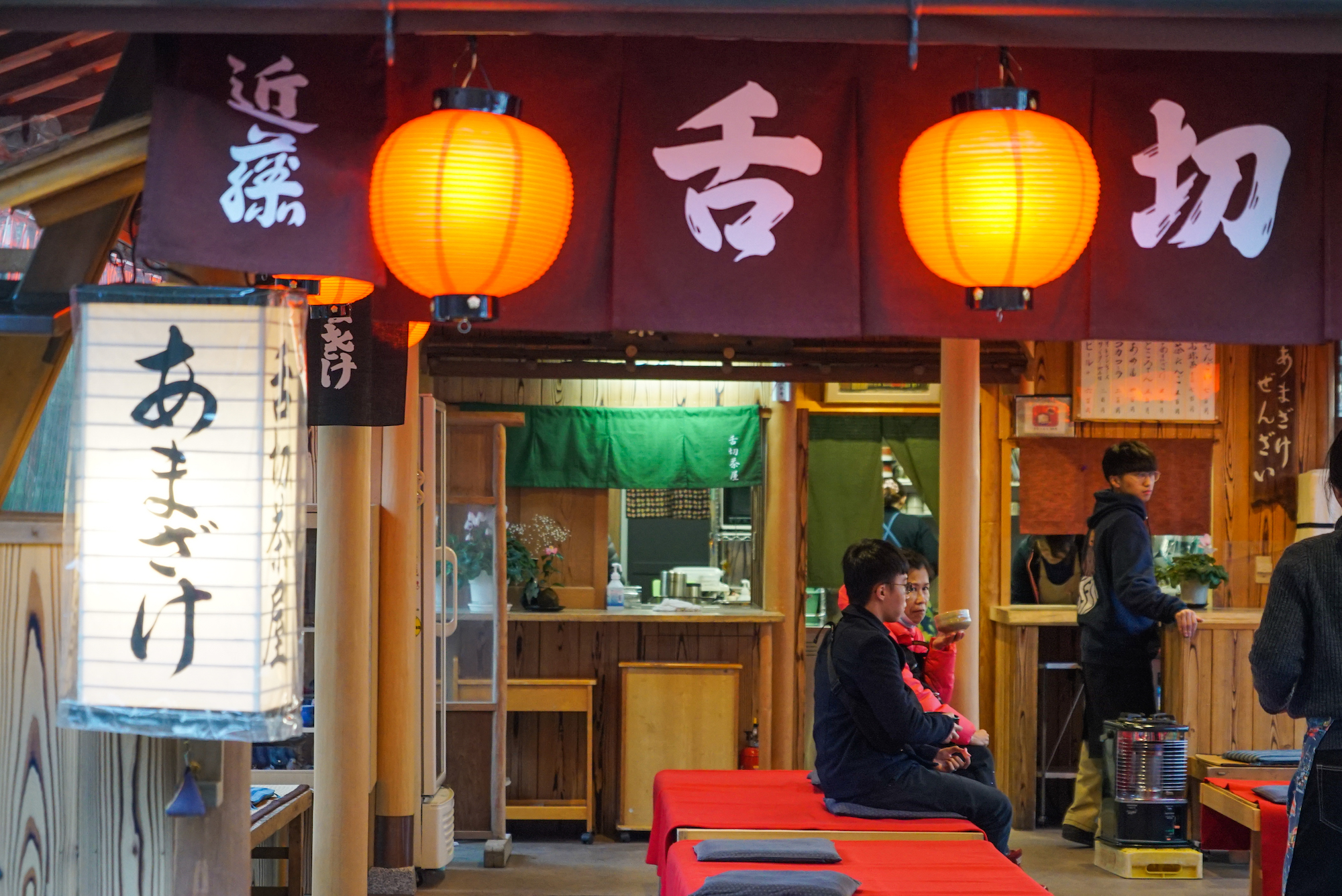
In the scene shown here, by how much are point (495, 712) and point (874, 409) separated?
360 cm

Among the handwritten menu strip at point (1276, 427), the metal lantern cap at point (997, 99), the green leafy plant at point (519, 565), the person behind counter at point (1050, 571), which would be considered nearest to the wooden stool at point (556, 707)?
the green leafy plant at point (519, 565)

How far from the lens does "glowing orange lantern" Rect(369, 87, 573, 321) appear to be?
9.77ft

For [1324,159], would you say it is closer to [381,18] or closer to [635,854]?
[381,18]

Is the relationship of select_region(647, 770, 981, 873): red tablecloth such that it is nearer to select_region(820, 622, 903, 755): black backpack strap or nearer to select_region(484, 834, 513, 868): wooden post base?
select_region(820, 622, 903, 755): black backpack strap

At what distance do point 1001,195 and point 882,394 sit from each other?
6.38 metres

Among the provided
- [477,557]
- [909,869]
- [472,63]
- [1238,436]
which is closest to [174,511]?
[472,63]

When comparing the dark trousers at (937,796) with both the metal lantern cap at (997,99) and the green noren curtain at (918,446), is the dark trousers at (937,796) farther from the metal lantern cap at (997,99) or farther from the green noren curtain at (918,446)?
the green noren curtain at (918,446)

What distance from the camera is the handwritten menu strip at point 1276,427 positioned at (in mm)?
8609

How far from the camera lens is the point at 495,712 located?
7.68 meters

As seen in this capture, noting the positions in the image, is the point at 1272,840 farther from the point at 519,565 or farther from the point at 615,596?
the point at 519,565

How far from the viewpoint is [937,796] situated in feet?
16.3

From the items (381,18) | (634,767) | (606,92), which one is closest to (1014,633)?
(634,767)

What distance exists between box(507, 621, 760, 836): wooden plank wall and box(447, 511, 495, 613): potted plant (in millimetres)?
692

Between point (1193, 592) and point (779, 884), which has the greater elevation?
point (1193, 592)
